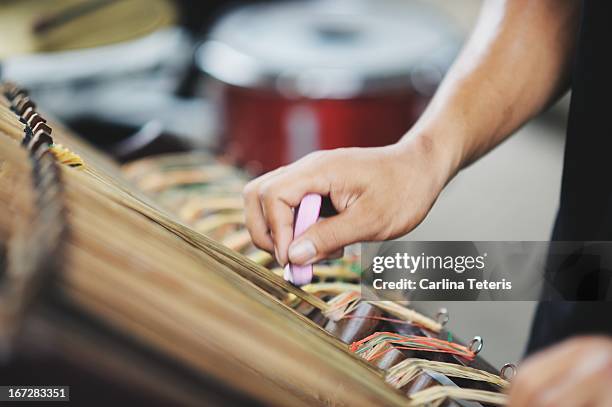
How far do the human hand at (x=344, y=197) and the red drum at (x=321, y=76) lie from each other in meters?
0.83

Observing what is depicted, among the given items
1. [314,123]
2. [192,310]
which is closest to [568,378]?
[192,310]

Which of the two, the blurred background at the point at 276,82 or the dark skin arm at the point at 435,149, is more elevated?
the blurred background at the point at 276,82

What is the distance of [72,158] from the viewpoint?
0.59 metres

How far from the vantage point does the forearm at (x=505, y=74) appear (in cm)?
72

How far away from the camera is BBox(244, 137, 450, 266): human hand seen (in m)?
0.63

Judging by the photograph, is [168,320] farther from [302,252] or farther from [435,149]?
[435,149]

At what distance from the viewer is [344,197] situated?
2.10 ft

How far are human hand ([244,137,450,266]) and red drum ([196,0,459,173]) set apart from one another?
0.83 m

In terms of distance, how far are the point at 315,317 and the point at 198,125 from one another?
5.44ft

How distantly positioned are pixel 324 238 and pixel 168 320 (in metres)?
0.26

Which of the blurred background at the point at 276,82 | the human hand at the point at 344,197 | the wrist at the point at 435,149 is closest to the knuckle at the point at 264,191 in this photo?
the human hand at the point at 344,197

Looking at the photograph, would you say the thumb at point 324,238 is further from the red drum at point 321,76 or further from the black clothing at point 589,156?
the red drum at point 321,76

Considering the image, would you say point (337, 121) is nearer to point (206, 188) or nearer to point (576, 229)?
point (206, 188)

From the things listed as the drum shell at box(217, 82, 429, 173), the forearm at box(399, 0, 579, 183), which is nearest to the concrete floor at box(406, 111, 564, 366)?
the forearm at box(399, 0, 579, 183)
